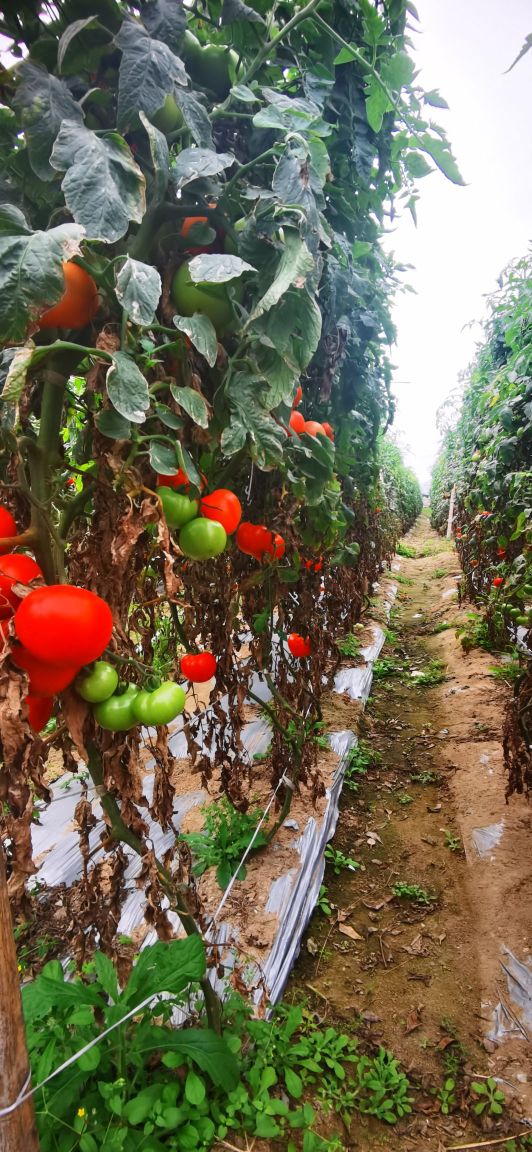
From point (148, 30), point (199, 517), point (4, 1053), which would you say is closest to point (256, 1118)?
point (4, 1053)

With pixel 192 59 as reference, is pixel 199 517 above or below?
below

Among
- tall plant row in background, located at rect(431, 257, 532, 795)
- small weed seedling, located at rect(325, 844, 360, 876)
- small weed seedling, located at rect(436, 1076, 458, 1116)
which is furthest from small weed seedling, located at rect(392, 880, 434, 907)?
small weed seedling, located at rect(436, 1076, 458, 1116)

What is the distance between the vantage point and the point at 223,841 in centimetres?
206

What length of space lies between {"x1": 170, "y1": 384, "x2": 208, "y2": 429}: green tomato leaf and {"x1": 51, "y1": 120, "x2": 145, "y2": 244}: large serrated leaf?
187 millimetres

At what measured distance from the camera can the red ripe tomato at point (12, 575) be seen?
599mm

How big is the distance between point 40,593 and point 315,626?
171 centimetres

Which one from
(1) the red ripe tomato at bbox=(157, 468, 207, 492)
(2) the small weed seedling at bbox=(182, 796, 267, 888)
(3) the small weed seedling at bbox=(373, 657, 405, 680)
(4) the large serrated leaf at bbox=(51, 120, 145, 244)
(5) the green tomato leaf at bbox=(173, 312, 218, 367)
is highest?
(4) the large serrated leaf at bbox=(51, 120, 145, 244)

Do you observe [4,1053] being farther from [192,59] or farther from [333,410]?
[333,410]

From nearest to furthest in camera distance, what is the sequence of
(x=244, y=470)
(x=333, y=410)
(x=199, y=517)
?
(x=199, y=517) → (x=244, y=470) → (x=333, y=410)

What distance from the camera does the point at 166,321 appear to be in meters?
0.84

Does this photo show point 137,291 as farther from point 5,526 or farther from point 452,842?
point 452,842

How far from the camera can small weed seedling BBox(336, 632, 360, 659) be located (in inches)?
164

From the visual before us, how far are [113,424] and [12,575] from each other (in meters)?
0.22

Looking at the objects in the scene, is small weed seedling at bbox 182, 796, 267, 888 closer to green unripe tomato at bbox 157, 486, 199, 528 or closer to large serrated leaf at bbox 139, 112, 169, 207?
green unripe tomato at bbox 157, 486, 199, 528
